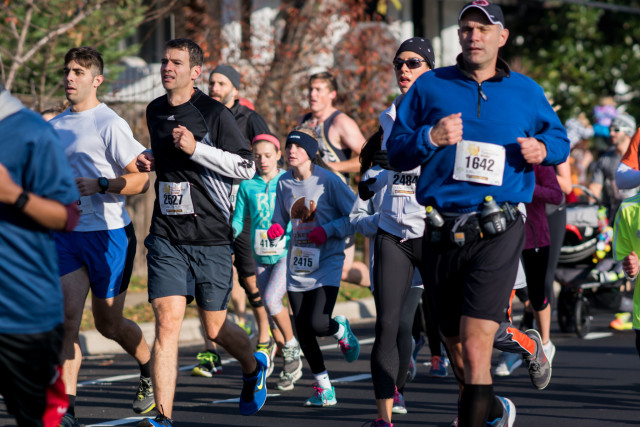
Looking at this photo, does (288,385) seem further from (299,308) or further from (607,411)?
(607,411)

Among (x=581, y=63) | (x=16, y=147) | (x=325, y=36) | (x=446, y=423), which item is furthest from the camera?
(x=581, y=63)

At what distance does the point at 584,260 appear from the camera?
1173 centimetres

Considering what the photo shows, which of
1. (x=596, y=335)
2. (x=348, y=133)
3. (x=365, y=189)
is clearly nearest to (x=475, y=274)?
(x=365, y=189)

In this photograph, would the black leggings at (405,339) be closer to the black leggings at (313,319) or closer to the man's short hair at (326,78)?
the black leggings at (313,319)

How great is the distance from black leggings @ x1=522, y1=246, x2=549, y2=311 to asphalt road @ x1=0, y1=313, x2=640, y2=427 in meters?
0.58

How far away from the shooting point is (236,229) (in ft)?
29.7

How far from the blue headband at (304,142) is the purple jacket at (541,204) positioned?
209 cm

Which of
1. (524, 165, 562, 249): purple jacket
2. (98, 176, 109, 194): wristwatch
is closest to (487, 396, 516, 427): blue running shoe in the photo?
(98, 176, 109, 194): wristwatch

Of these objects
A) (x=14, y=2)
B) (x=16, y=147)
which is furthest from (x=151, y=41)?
(x=16, y=147)

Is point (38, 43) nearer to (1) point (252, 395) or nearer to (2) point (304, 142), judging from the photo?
(2) point (304, 142)

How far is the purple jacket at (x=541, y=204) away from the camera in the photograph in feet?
30.1

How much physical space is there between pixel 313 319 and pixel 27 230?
138 inches

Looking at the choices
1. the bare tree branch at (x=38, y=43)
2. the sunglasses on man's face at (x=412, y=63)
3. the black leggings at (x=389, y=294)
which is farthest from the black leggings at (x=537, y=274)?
the bare tree branch at (x=38, y=43)

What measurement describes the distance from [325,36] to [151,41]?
9939 mm
